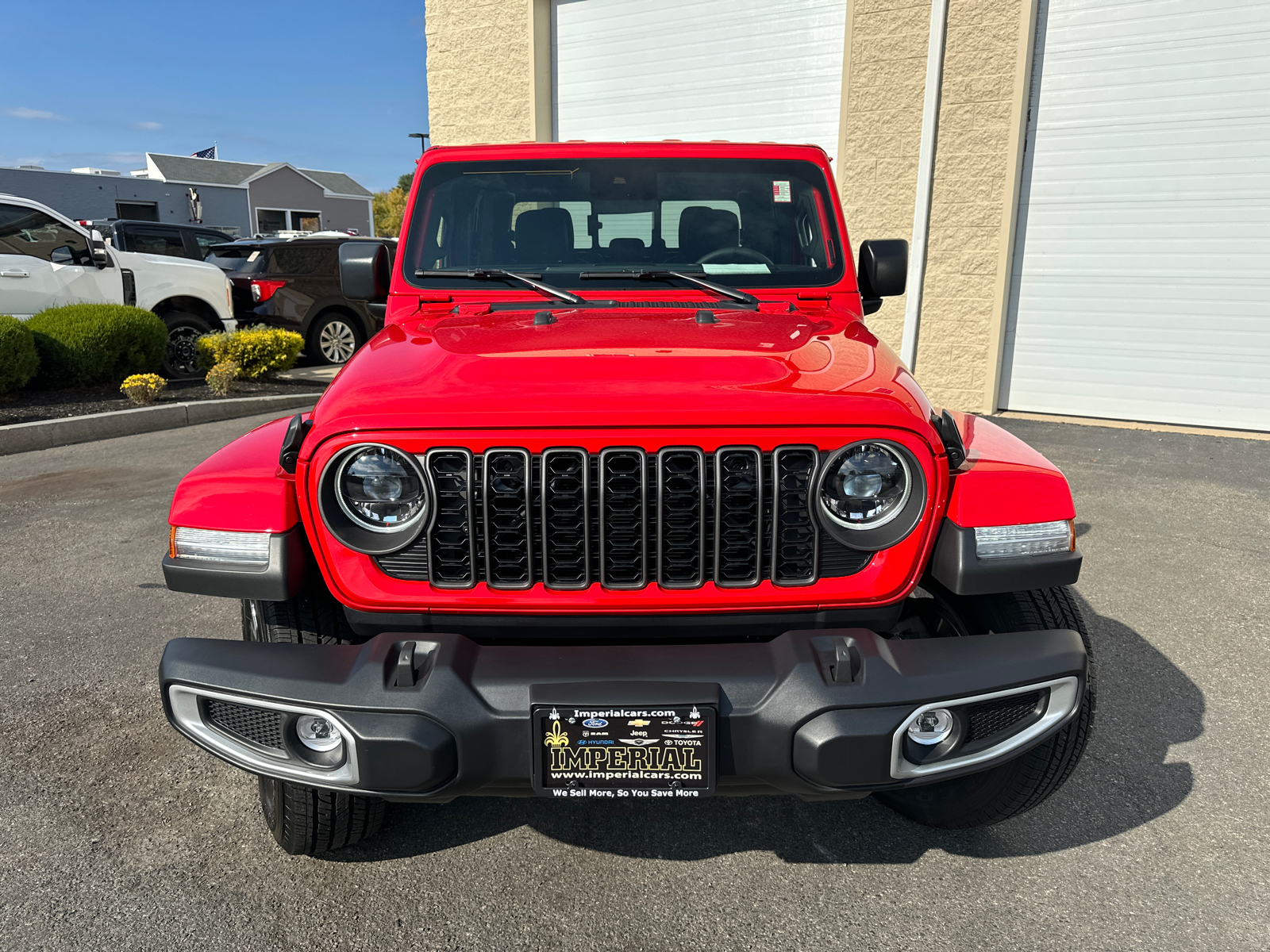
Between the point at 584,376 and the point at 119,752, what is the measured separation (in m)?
2.16

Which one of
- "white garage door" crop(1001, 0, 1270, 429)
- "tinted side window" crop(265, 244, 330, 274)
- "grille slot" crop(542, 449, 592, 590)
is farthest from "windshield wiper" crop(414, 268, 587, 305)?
"tinted side window" crop(265, 244, 330, 274)

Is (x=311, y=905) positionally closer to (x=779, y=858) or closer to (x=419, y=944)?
(x=419, y=944)

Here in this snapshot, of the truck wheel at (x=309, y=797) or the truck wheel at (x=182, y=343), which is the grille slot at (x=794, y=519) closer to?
the truck wheel at (x=309, y=797)

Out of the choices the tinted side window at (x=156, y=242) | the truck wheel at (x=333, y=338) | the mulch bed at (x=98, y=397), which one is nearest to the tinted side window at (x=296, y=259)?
the truck wheel at (x=333, y=338)

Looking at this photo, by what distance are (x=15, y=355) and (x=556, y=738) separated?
8.83 metres

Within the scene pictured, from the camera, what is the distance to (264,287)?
11656 millimetres

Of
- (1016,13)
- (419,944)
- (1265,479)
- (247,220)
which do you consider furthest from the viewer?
(247,220)

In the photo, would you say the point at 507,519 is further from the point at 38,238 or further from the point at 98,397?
the point at 38,238

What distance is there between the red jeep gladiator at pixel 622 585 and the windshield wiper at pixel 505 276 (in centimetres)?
55

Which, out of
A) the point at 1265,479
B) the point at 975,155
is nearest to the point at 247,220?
the point at 975,155

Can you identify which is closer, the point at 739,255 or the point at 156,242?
the point at 739,255

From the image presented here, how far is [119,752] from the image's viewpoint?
2.95 metres

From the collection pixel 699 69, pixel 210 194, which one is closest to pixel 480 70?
pixel 699 69

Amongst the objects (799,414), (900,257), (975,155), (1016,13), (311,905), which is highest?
(1016,13)
